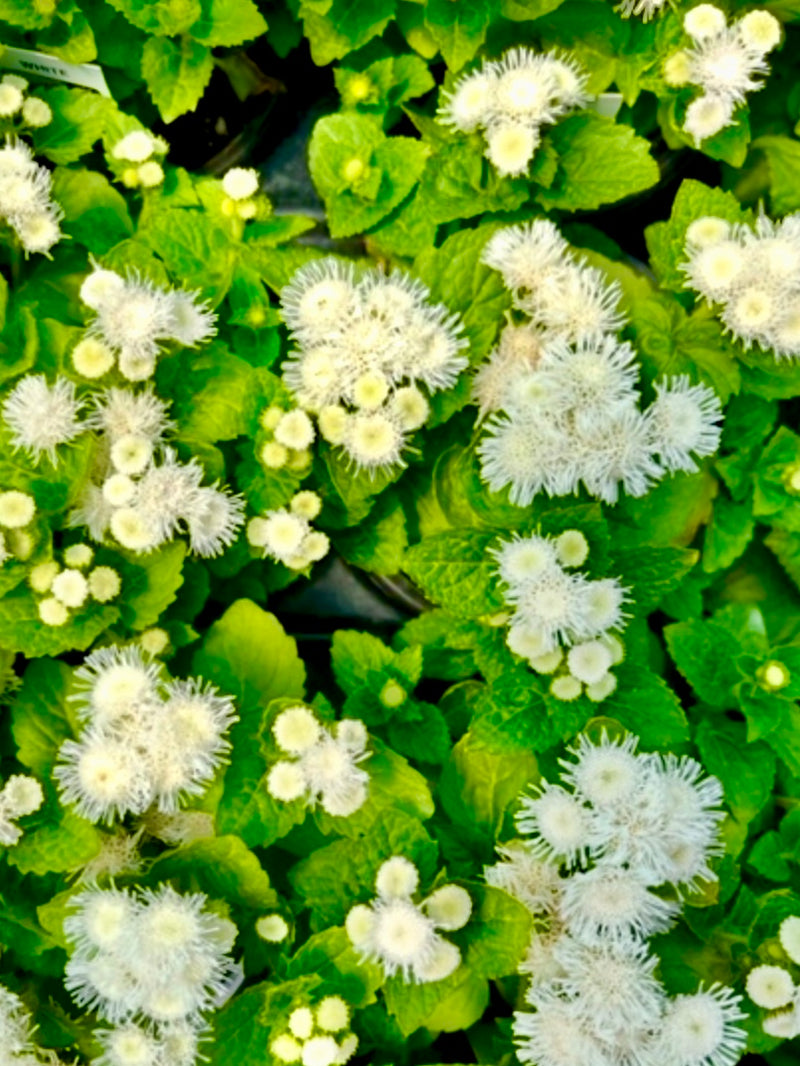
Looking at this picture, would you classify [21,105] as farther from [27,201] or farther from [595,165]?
[595,165]

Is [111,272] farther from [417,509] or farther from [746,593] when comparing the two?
[746,593]

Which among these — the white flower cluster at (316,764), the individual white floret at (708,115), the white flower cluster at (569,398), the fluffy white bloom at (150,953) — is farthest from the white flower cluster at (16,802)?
the individual white floret at (708,115)

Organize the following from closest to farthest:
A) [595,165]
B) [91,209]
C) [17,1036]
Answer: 1. [17,1036]
2. [595,165]
3. [91,209]

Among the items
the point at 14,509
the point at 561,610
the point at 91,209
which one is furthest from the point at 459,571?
the point at 91,209

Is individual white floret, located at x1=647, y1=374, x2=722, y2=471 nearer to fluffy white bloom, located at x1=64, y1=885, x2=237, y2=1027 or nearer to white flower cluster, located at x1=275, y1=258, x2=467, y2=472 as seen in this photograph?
white flower cluster, located at x1=275, y1=258, x2=467, y2=472

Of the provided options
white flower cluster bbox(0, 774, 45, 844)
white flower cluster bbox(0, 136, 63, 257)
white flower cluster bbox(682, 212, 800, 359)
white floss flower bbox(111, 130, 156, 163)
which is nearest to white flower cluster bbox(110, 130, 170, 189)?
white floss flower bbox(111, 130, 156, 163)

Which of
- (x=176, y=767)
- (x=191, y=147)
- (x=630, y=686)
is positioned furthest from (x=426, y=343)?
(x=191, y=147)
